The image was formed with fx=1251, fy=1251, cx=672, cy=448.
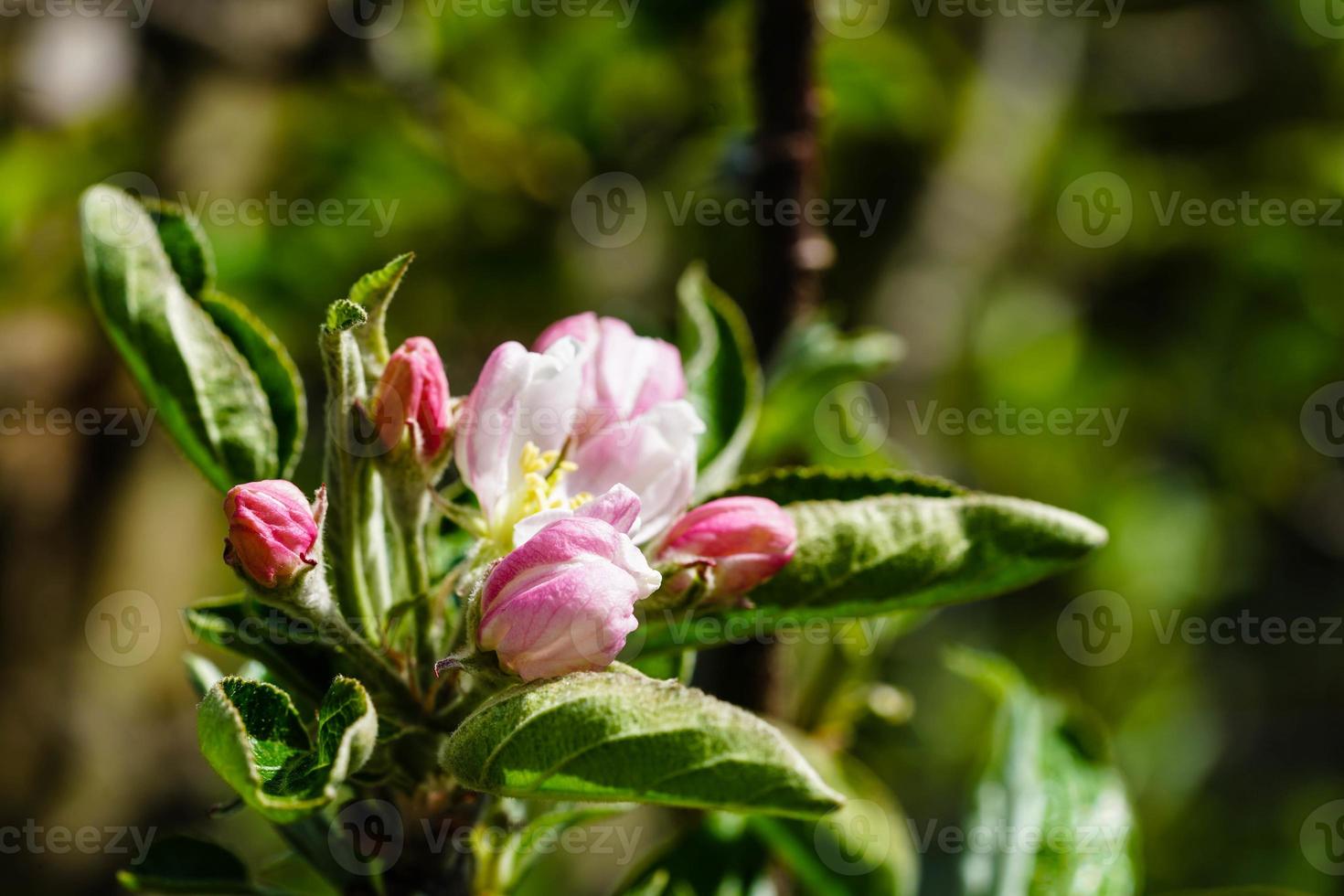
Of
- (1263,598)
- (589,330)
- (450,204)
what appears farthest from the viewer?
(1263,598)

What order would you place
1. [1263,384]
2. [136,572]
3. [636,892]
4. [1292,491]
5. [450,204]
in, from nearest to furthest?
1. [636,892]
2. [450,204]
3. [136,572]
4. [1263,384]
5. [1292,491]

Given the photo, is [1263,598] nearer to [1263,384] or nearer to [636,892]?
[1263,384]

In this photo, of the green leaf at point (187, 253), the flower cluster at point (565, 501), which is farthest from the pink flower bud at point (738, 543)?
the green leaf at point (187, 253)

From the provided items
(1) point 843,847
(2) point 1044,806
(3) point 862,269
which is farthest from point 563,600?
(3) point 862,269

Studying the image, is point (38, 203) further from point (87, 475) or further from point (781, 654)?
point (781, 654)

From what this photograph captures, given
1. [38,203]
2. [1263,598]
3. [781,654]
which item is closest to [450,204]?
[38,203]

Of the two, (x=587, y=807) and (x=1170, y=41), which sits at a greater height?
(x=1170, y=41)

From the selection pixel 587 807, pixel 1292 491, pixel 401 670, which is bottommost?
pixel 587 807

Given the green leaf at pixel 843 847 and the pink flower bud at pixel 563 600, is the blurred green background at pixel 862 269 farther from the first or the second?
the pink flower bud at pixel 563 600

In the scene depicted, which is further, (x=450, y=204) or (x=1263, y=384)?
(x=1263, y=384)
